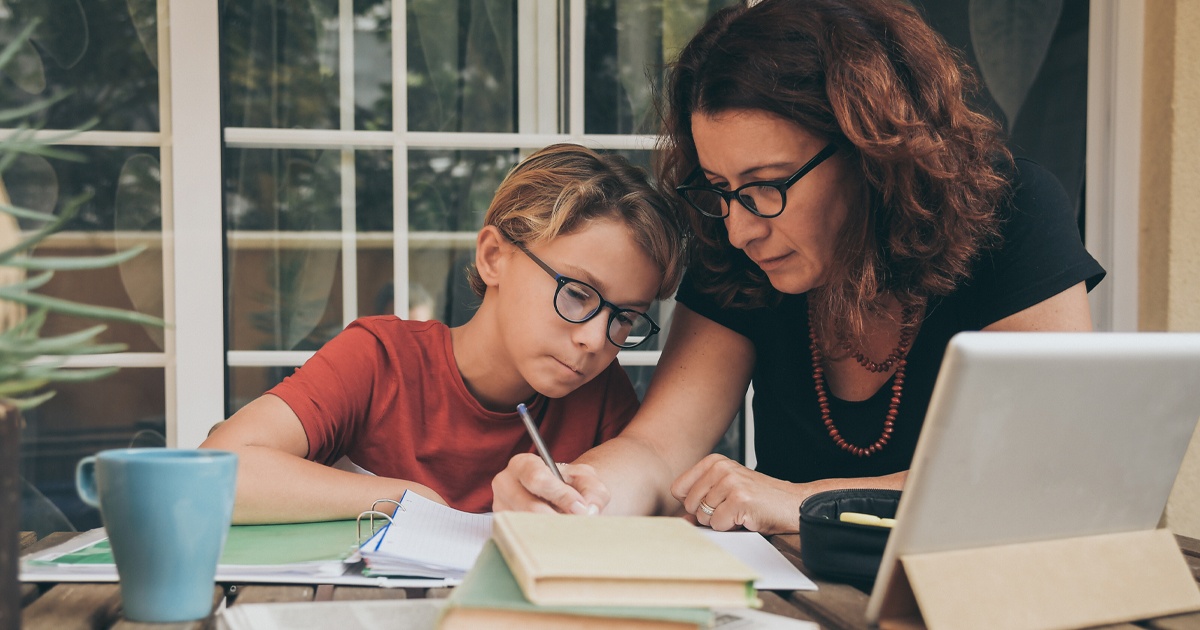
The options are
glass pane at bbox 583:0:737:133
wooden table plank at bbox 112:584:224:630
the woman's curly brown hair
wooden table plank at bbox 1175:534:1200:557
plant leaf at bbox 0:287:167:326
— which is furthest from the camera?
glass pane at bbox 583:0:737:133

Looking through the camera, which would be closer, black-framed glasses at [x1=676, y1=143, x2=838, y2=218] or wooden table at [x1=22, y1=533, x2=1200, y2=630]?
wooden table at [x1=22, y1=533, x2=1200, y2=630]

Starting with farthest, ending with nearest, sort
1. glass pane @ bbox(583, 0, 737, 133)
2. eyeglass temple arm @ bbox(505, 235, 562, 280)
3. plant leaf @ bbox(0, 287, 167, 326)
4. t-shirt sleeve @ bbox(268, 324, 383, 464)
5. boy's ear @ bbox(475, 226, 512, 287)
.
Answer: glass pane @ bbox(583, 0, 737, 133) → boy's ear @ bbox(475, 226, 512, 287) → eyeglass temple arm @ bbox(505, 235, 562, 280) → t-shirt sleeve @ bbox(268, 324, 383, 464) → plant leaf @ bbox(0, 287, 167, 326)

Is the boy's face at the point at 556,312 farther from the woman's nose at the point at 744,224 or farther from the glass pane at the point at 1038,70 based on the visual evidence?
the glass pane at the point at 1038,70

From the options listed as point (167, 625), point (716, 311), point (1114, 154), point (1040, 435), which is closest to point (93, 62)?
point (716, 311)

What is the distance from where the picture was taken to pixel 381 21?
7.84 ft

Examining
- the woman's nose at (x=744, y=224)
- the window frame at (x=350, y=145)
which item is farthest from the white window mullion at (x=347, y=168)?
the woman's nose at (x=744, y=224)

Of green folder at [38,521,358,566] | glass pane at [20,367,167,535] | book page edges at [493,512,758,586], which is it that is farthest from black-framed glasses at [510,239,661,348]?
glass pane at [20,367,167,535]

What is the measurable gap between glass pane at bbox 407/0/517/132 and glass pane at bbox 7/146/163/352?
0.67 m

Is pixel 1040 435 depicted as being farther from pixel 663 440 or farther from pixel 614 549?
pixel 663 440

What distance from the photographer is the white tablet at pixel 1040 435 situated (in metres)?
0.65

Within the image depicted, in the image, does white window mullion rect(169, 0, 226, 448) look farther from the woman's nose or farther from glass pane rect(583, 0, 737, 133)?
the woman's nose

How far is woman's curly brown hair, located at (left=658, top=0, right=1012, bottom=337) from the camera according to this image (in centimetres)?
129

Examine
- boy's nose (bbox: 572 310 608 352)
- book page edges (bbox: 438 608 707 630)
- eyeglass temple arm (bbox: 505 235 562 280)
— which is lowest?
book page edges (bbox: 438 608 707 630)

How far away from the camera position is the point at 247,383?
2.36 m
